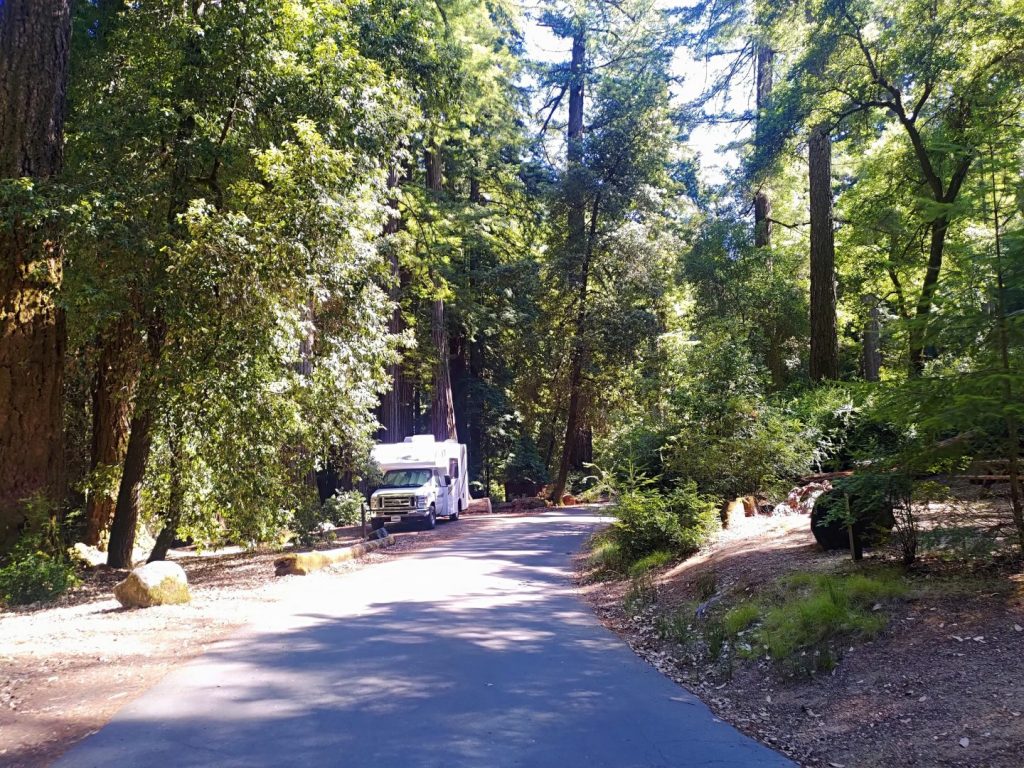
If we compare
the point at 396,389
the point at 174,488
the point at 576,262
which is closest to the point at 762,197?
the point at 576,262

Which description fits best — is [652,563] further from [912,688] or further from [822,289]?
[822,289]

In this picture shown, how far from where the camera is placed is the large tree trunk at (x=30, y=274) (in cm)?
1248

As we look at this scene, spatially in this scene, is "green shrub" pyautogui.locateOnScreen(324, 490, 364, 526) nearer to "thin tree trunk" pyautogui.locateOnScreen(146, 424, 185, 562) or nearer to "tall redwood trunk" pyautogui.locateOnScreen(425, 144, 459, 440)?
"thin tree trunk" pyautogui.locateOnScreen(146, 424, 185, 562)

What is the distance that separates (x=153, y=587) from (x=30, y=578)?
230 centimetres

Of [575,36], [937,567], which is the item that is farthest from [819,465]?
[575,36]

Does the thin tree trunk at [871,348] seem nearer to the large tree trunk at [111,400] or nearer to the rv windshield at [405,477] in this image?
the rv windshield at [405,477]

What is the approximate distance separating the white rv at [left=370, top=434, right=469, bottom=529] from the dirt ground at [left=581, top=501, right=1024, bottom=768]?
17567 millimetres

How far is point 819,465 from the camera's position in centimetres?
1606

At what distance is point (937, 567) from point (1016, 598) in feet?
4.27

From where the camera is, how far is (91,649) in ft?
28.1

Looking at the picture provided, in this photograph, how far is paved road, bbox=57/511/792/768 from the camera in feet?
17.6

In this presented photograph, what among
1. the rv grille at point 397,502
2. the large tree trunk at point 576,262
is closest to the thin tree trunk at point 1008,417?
the rv grille at point 397,502

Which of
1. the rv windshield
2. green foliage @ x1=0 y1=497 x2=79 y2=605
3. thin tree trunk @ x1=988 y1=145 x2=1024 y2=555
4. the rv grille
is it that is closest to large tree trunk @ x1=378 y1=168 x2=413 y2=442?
the rv windshield

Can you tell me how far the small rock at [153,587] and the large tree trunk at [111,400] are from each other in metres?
4.84
